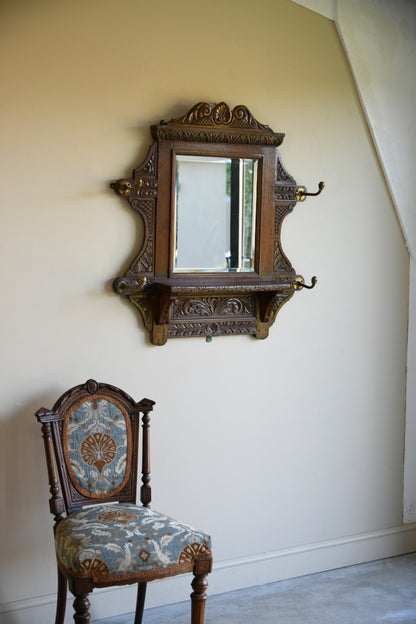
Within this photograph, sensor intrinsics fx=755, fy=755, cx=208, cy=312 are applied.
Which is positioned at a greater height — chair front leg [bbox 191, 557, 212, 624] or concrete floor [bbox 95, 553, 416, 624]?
chair front leg [bbox 191, 557, 212, 624]

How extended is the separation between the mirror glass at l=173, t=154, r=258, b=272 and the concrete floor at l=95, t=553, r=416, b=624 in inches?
57.7

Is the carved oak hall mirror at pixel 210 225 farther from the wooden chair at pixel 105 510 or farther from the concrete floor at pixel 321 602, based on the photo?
the concrete floor at pixel 321 602

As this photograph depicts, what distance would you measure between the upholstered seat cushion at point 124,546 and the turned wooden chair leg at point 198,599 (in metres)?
0.07

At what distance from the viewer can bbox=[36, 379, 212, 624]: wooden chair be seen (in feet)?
8.18

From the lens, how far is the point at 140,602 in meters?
2.99

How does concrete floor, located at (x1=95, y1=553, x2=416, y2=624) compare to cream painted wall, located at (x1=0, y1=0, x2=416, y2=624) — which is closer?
cream painted wall, located at (x1=0, y1=0, x2=416, y2=624)

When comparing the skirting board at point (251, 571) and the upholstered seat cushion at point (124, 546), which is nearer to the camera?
the upholstered seat cushion at point (124, 546)

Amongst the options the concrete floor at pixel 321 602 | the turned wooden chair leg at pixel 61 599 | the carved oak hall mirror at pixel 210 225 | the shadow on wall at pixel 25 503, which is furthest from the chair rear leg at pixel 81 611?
the carved oak hall mirror at pixel 210 225

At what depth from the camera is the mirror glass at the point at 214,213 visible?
318 cm

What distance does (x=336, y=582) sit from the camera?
3564 mm

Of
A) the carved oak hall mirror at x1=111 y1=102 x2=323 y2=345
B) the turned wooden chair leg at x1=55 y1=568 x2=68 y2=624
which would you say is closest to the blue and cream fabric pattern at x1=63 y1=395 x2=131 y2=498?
the turned wooden chair leg at x1=55 y1=568 x2=68 y2=624

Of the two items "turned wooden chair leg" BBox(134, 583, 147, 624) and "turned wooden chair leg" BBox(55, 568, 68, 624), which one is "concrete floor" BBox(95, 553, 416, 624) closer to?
"turned wooden chair leg" BBox(134, 583, 147, 624)

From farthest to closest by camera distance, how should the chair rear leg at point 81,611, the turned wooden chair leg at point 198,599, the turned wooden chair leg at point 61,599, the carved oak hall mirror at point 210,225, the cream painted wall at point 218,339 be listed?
the carved oak hall mirror at point 210,225, the cream painted wall at point 218,339, the turned wooden chair leg at point 61,599, the turned wooden chair leg at point 198,599, the chair rear leg at point 81,611

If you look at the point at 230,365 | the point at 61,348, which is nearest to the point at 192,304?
the point at 230,365
